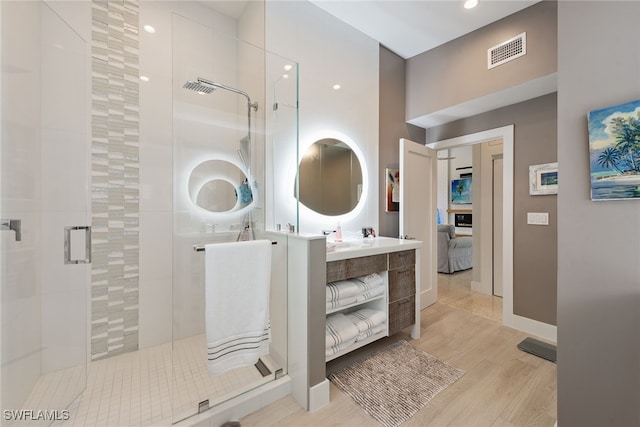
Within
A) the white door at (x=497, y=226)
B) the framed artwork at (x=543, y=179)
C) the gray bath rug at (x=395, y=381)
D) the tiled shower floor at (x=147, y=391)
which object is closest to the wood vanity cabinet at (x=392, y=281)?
the gray bath rug at (x=395, y=381)

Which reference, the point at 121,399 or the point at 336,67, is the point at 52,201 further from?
the point at 336,67

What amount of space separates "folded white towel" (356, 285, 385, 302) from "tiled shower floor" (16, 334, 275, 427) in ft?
2.65

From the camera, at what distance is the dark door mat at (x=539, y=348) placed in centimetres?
211

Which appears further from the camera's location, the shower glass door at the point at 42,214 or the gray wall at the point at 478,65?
the gray wall at the point at 478,65

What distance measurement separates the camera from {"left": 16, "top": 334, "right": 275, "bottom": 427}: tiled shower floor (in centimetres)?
138

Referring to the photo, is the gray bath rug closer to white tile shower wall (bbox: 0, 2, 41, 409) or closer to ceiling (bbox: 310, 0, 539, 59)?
white tile shower wall (bbox: 0, 2, 41, 409)

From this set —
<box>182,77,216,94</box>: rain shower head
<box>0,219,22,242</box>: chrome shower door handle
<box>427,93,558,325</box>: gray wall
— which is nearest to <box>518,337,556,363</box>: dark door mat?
<box>427,93,558,325</box>: gray wall

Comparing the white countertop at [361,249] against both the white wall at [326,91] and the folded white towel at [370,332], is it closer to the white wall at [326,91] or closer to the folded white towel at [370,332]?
the white wall at [326,91]

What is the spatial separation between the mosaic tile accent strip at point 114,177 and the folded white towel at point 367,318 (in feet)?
5.91

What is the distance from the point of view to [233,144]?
5.59ft

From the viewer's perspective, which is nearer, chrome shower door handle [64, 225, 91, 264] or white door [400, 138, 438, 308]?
chrome shower door handle [64, 225, 91, 264]

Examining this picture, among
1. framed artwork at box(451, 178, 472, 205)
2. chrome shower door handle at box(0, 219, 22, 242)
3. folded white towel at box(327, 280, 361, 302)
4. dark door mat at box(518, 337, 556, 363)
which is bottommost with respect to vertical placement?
dark door mat at box(518, 337, 556, 363)

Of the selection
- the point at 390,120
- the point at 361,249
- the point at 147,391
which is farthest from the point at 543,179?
the point at 147,391

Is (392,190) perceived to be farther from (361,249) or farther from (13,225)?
(13,225)
